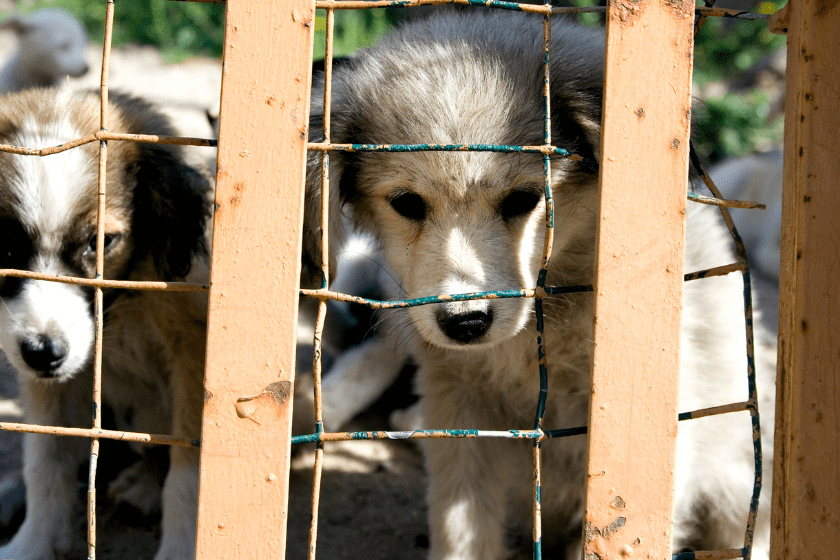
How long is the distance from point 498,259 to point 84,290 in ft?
4.31

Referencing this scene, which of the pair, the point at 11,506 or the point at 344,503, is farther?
the point at 344,503

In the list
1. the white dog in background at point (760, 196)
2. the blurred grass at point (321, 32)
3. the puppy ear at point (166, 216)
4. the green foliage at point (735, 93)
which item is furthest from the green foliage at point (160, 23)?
the puppy ear at point (166, 216)

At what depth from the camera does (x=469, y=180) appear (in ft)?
6.76

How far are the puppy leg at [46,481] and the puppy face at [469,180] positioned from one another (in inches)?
54.3

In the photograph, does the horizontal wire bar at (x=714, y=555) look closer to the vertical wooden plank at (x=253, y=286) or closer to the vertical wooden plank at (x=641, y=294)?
the vertical wooden plank at (x=641, y=294)

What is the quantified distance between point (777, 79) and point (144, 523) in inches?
249

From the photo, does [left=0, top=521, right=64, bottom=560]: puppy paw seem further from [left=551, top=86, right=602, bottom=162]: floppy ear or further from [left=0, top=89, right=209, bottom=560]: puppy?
[left=551, top=86, right=602, bottom=162]: floppy ear

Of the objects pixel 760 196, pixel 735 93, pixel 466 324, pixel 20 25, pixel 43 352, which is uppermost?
pixel 735 93

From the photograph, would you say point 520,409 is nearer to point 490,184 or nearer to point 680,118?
point 490,184

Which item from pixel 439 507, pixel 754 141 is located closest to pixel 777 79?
pixel 754 141

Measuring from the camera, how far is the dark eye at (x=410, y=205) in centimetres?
221

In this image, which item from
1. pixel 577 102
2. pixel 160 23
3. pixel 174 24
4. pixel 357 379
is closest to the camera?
pixel 577 102

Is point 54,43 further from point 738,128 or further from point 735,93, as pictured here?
point 735,93

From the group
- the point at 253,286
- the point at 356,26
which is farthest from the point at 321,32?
the point at 253,286
